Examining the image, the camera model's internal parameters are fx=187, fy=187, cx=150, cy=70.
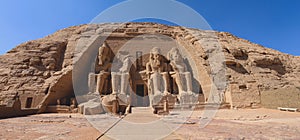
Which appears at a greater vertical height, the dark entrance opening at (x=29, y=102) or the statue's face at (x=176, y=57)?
the statue's face at (x=176, y=57)

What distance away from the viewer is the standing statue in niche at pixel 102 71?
1088cm

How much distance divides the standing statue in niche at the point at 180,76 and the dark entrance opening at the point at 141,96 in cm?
217

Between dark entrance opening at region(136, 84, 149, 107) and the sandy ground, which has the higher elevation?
dark entrance opening at region(136, 84, 149, 107)

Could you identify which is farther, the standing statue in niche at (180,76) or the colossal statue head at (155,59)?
the colossal statue head at (155,59)

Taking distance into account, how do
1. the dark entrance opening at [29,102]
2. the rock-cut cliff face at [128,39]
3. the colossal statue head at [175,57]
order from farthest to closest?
the colossal statue head at [175,57] < the rock-cut cliff face at [128,39] < the dark entrance opening at [29,102]

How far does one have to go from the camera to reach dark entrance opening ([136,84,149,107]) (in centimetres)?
1154

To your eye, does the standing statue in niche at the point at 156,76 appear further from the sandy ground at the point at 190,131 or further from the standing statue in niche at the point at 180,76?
the sandy ground at the point at 190,131

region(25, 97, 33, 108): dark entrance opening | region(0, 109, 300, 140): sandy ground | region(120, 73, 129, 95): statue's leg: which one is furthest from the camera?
region(120, 73, 129, 95): statue's leg

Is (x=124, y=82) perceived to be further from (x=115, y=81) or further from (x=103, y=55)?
(x=103, y=55)

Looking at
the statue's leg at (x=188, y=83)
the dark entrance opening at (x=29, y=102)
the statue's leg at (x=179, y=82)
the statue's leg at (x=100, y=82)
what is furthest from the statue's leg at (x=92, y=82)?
the statue's leg at (x=188, y=83)

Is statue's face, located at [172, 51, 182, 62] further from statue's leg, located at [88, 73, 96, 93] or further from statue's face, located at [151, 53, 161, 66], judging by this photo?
statue's leg, located at [88, 73, 96, 93]

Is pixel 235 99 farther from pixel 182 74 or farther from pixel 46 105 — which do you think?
pixel 46 105

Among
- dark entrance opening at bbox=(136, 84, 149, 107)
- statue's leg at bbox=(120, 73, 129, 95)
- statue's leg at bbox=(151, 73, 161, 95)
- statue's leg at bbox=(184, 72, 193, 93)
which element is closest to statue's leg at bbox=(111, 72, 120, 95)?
statue's leg at bbox=(120, 73, 129, 95)

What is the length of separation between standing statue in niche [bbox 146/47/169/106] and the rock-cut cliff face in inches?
96.5
